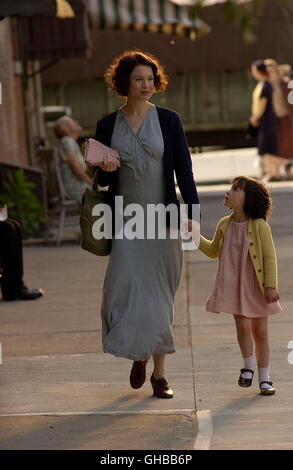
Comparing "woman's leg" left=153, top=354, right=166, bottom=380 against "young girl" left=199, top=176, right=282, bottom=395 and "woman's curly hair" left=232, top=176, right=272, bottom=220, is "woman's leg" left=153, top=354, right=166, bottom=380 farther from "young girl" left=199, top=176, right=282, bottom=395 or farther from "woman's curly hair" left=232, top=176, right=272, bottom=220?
"woman's curly hair" left=232, top=176, right=272, bottom=220

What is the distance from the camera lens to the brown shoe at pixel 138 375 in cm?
608

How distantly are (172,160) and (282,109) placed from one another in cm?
1280

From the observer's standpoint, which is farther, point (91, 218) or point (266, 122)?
point (266, 122)

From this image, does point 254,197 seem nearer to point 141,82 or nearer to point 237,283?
point 237,283

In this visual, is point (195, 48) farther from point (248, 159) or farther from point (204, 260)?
point (204, 260)

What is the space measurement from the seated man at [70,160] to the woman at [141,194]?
635 cm

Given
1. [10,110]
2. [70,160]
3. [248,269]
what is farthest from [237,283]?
[10,110]

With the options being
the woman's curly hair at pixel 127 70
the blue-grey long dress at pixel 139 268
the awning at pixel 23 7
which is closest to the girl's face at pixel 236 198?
the blue-grey long dress at pixel 139 268

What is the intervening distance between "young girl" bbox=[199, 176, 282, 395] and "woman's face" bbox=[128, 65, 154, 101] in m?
0.69

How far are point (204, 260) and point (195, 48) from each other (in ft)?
39.5

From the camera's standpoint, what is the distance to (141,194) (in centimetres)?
598

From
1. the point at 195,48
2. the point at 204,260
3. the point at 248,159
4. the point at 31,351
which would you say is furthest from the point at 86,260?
the point at 248,159

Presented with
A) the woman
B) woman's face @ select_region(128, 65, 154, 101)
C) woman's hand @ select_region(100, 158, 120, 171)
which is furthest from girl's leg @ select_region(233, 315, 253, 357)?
woman's face @ select_region(128, 65, 154, 101)

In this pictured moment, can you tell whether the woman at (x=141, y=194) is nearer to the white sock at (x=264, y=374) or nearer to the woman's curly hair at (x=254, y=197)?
the woman's curly hair at (x=254, y=197)
